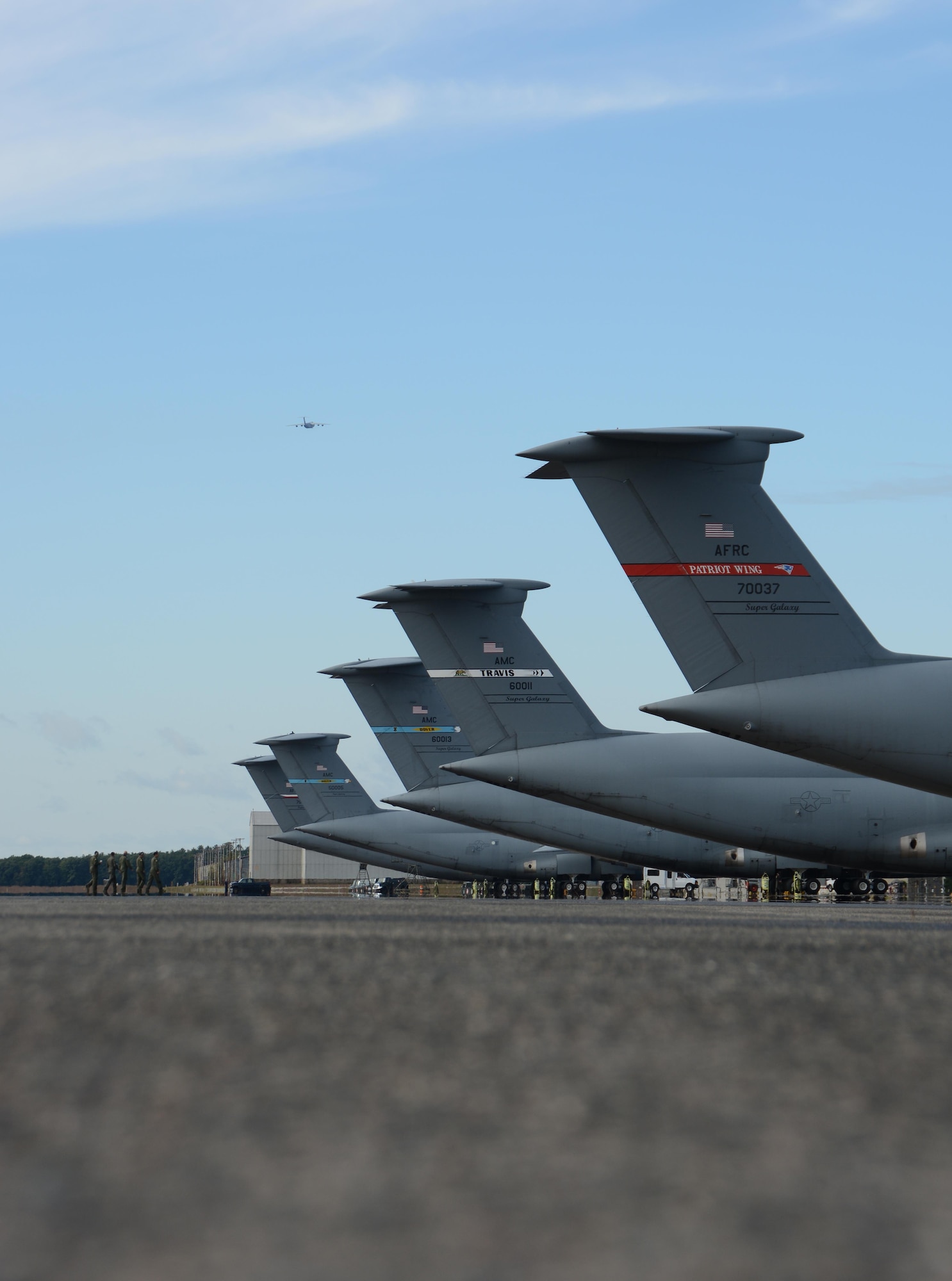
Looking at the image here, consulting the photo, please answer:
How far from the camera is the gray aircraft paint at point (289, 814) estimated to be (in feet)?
171

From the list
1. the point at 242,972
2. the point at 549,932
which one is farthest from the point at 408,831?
the point at 242,972

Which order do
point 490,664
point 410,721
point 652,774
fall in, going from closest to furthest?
point 652,774, point 490,664, point 410,721

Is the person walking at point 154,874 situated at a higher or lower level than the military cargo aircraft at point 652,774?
lower

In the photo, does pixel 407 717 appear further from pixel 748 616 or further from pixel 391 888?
pixel 748 616

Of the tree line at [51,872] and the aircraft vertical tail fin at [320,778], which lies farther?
the tree line at [51,872]

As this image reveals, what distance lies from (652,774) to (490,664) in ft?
21.6

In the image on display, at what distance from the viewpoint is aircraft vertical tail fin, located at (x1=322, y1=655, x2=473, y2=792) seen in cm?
3897

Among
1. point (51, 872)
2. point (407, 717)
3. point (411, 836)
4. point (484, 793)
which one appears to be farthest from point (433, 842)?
point (51, 872)

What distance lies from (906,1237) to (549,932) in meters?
8.10

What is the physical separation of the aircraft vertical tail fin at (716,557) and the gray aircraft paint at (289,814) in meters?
34.3

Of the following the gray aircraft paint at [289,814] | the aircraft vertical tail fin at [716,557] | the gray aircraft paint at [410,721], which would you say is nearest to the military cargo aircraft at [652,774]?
the aircraft vertical tail fin at [716,557]

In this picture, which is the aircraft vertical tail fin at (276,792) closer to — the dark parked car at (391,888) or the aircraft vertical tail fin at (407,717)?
the dark parked car at (391,888)

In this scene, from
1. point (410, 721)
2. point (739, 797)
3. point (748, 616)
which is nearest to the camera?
point (748, 616)

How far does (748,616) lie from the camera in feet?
53.1
